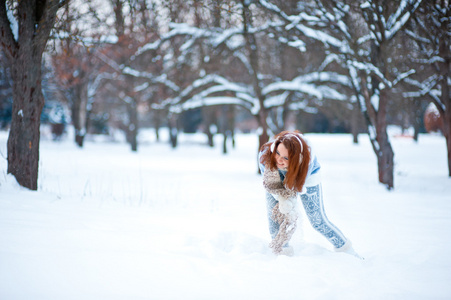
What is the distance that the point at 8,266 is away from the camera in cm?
240

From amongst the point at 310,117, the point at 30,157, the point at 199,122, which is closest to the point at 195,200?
the point at 30,157

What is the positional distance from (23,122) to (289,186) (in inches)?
165

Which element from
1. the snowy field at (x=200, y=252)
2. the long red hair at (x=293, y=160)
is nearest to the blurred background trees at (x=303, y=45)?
the snowy field at (x=200, y=252)

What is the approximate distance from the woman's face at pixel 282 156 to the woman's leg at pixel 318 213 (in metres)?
0.36

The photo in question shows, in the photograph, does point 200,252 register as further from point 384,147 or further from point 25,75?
point 384,147

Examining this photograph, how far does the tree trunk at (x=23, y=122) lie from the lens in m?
4.84

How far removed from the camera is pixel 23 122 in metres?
4.89

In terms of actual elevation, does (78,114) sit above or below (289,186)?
above

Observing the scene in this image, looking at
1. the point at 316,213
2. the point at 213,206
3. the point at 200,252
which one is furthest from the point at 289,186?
the point at 213,206

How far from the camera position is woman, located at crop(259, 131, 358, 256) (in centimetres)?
296

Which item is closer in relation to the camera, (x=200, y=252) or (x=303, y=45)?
(x=200, y=252)

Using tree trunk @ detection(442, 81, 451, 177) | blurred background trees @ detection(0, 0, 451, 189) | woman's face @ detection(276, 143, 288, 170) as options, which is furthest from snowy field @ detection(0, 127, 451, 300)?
tree trunk @ detection(442, 81, 451, 177)

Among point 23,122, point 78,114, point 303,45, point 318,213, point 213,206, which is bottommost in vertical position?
point 213,206

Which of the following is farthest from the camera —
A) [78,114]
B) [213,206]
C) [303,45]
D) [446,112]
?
[78,114]
